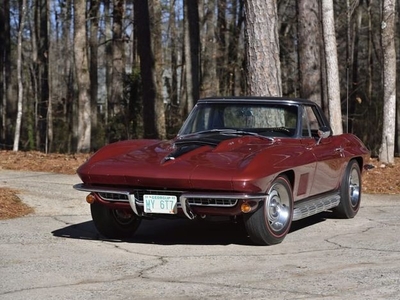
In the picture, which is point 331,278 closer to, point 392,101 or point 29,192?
point 29,192

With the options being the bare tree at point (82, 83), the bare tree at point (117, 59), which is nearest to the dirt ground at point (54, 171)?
the bare tree at point (82, 83)

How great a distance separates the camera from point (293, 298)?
6.00 m

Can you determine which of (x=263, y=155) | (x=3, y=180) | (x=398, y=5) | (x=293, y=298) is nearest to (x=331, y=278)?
(x=293, y=298)

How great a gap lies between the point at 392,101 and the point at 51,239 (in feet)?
33.6

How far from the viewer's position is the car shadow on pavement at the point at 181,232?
871 centimetres

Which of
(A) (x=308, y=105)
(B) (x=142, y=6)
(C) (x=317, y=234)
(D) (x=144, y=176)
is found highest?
(B) (x=142, y=6)

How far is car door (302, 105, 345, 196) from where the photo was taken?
9281mm

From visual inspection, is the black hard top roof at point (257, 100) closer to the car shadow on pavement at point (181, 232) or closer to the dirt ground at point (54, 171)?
the car shadow on pavement at point (181, 232)

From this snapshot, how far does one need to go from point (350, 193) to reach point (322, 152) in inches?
46.8

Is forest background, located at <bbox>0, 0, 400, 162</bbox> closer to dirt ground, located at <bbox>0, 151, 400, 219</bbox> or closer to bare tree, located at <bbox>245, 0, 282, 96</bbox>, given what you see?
bare tree, located at <bbox>245, 0, 282, 96</bbox>

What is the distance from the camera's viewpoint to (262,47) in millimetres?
12945

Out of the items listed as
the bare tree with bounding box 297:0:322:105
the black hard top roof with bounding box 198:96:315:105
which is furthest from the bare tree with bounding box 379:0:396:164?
the black hard top roof with bounding box 198:96:315:105

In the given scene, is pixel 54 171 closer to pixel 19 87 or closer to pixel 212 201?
pixel 212 201

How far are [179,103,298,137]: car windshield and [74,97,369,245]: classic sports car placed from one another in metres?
0.01
